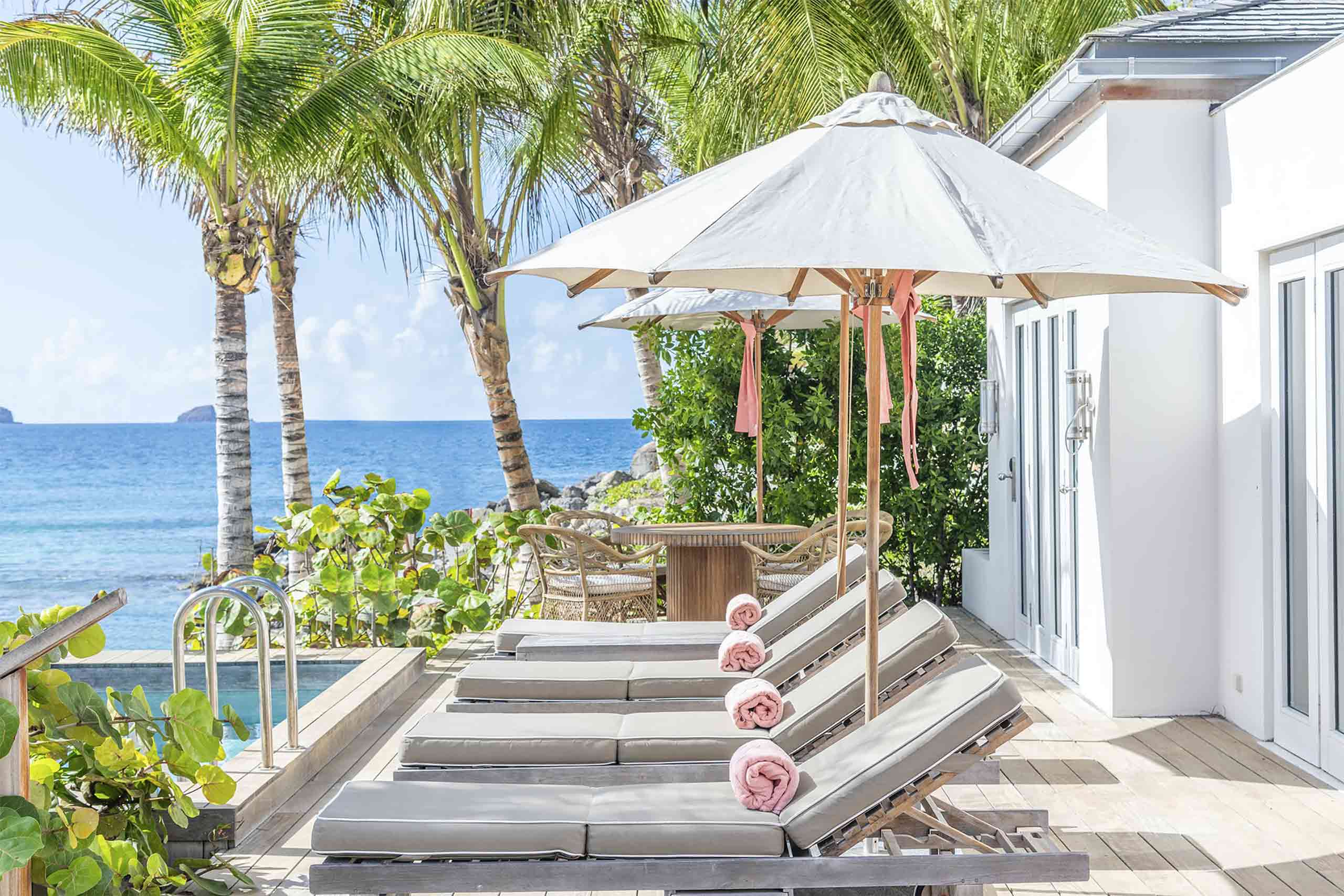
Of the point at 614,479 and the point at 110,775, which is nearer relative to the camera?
the point at 110,775

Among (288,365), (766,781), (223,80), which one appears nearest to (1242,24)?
(766,781)

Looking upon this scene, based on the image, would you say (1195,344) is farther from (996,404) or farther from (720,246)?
(720,246)

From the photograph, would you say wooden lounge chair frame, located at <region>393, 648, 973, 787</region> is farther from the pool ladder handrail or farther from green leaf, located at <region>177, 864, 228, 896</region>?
the pool ladder handrail

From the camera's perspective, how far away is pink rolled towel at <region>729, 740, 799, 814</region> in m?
3.19

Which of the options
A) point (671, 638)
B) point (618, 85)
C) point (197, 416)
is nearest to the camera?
point (671, 638)

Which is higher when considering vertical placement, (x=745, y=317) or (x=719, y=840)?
(x=745, y=317)

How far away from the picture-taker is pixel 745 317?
26.5 ft

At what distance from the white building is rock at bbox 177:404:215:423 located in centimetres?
5310

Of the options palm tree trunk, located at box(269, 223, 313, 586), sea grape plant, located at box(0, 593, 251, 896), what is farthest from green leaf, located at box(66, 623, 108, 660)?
palm tree trunk, located at box(269, 223, 313, 586)

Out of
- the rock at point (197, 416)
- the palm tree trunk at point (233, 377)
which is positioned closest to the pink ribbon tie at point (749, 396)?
the palm tree trunk at point (233, 377)

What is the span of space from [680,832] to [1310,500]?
3.56 metres

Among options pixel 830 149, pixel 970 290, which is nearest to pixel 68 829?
pixel 830 149

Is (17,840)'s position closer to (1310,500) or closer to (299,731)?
(299,731)

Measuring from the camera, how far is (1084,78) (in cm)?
588
